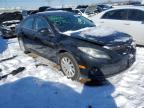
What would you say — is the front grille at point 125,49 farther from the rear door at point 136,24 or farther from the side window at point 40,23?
the rear door at point 136,24

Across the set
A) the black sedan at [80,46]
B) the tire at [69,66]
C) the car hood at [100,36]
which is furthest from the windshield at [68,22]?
the tire at [69,66]

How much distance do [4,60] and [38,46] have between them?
1.62 meters

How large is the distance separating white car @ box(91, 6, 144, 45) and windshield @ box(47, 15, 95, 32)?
2385mm

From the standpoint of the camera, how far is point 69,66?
18.7 feet

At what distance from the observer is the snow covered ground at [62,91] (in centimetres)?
470

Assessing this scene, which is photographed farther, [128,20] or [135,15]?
[128,20]

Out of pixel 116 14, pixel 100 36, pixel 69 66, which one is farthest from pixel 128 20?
pixel 69 66

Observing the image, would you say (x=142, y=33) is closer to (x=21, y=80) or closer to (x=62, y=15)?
(x=62, y=15)

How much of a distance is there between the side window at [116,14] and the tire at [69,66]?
4.06 m

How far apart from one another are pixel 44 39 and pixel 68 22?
0.80m

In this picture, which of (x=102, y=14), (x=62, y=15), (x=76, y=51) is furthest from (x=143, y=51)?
(x=76, y=51)

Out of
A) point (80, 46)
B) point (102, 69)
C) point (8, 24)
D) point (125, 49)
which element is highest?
point (80, 46)

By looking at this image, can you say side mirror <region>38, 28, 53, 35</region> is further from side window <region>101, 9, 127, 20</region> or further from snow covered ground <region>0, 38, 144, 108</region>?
side window <region>101, 9, 127, 20</region>

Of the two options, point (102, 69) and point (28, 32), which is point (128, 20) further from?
point (102, 69)
